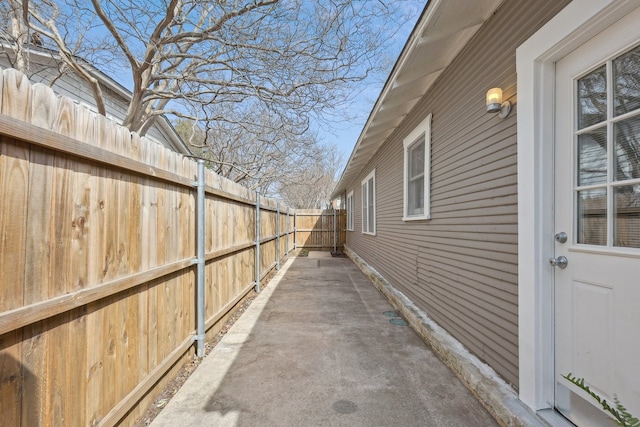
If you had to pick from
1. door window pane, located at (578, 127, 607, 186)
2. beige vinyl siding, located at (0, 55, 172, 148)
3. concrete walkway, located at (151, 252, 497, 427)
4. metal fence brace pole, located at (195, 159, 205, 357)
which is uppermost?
beige vinyl siding, located at (0, 55, 172, 148)

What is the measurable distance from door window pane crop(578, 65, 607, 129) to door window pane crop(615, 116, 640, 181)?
4.7 inches

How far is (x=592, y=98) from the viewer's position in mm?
1709

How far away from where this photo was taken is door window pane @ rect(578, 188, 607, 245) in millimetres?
1644

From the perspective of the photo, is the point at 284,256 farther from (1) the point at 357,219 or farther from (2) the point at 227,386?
(2) the point at 227,386

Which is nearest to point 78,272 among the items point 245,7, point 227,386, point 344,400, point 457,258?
point 227,386

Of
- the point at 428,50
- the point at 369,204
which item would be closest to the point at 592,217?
the point at 428,50

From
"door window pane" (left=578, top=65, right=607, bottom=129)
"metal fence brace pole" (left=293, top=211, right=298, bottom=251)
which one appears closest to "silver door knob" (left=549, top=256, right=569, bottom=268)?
"door window pane" (left=578, top=65, right=607, bottom=129)

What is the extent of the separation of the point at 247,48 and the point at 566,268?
4.40 m

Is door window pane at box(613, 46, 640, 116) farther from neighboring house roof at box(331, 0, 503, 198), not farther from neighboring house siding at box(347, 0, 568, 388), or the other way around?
neighboring house roof at box(331, 0, 503, 198)

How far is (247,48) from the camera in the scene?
14.6ft

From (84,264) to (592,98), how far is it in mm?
2755

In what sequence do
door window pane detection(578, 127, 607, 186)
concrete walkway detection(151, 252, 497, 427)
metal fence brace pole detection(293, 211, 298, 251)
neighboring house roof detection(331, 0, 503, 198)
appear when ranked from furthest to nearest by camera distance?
metal fence brace pole detection(293, 211, 298, 251)
neighboring house roof detection(331, 0, 503, 198)
concrete walkway detection(151, 252, 497, 427)
door window pane detection(578, 127, 607, 186)

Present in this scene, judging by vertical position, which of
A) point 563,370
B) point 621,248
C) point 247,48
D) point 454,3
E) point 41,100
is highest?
point 247,48

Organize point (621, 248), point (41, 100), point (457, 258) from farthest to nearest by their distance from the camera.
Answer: point (457, 258)
point (621, 248)
point (41, 100)
